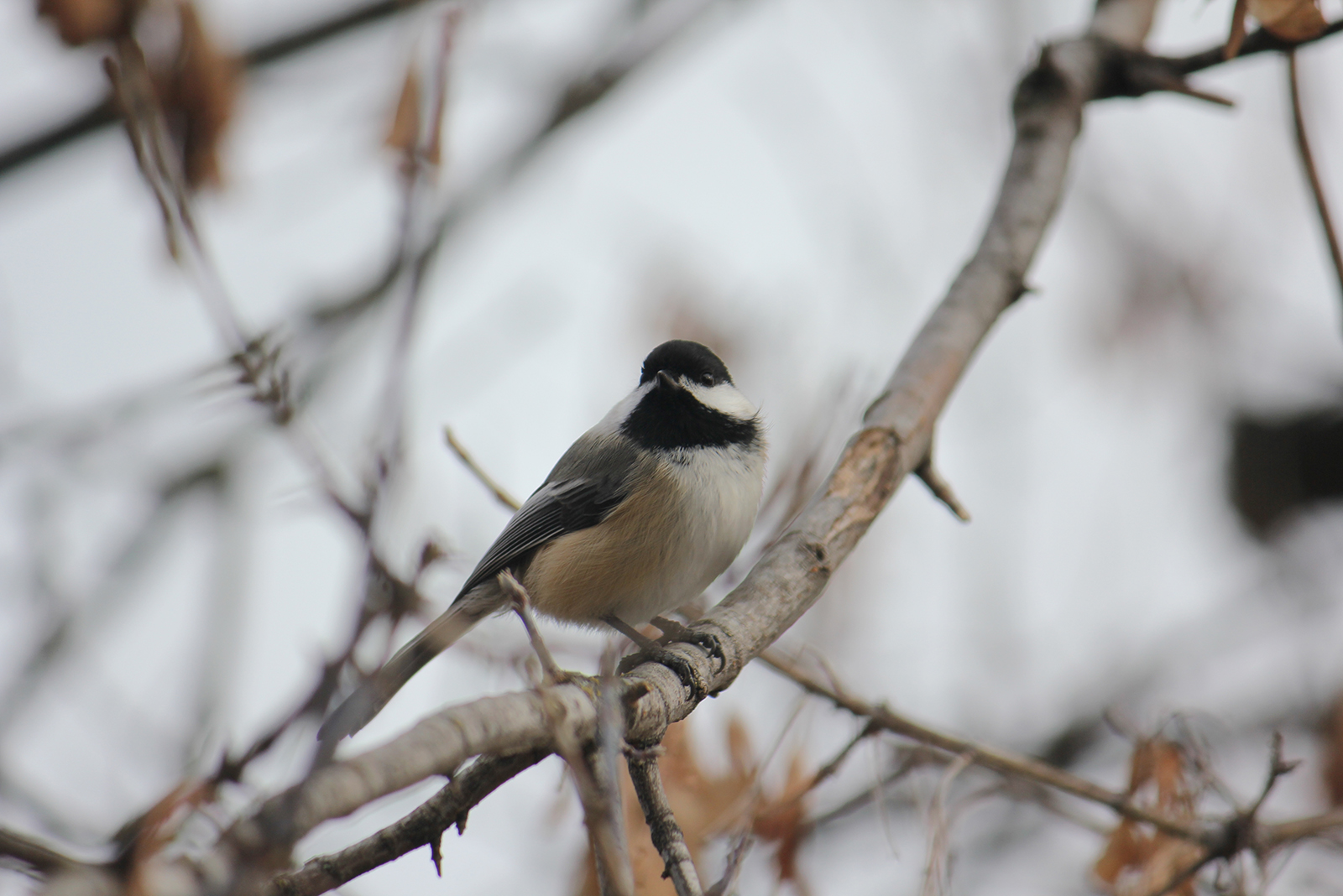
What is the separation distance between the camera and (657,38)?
3.84 metres

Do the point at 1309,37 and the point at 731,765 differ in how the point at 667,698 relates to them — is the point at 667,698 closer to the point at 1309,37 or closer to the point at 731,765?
the point at 731,765

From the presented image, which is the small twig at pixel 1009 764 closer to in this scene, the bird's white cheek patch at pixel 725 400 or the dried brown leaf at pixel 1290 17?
the bird's white cheek patch at pixel 725 400

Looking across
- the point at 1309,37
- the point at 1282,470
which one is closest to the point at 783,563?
the point at 1309,37

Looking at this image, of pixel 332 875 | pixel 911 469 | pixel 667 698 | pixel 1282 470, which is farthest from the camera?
pixel 1282 470

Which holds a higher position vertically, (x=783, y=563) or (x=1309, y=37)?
(x=1309, y=37)

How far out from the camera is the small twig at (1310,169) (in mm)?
1996

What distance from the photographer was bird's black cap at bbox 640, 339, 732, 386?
2885 mm

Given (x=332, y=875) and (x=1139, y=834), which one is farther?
(x=1139, y=834)

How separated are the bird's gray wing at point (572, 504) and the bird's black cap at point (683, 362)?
0.83ft

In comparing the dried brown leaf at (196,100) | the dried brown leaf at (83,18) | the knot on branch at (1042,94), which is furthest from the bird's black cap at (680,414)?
the dried brown leaf at (83,18)

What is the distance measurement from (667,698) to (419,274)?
32.9 inches

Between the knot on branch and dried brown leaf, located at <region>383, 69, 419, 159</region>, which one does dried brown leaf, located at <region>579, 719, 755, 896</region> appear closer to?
dried brown leaf, located at <region>383, 69, 419, 159</region>

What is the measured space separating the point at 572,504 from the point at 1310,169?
1976 mm

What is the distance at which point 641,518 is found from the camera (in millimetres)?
2652
